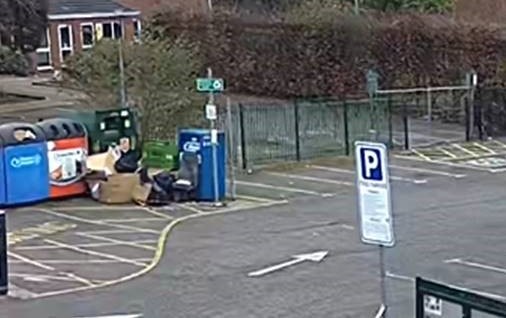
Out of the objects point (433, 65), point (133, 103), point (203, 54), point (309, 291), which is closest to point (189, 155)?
point (133, 103)

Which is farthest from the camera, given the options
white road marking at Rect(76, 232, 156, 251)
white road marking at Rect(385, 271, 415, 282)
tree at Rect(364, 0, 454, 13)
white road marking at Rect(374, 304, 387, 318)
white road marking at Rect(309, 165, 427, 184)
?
tree at Rect(364, 0, 454, 13)

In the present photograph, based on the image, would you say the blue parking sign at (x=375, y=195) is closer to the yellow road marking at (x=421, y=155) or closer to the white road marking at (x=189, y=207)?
the white road marking at (x=189, y=207)

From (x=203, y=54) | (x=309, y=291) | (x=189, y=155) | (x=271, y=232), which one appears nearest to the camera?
(x=309, y=291)

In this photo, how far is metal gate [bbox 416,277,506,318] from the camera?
10766mm

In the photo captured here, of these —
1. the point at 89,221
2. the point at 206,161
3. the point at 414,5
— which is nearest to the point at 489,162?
the point at 206,161

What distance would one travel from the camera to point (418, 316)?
38.6 ft

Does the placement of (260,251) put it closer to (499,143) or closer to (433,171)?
(433,171)

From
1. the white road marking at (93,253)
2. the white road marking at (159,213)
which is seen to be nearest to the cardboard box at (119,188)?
the white road marking at (159,213)

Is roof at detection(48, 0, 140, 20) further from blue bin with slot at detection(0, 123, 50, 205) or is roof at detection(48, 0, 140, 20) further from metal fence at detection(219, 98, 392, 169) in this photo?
blue bin with slot at detection(0, 123, 50, 205)

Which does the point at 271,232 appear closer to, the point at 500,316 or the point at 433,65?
the point at 500,316

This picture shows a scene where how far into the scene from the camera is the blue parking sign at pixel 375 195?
1315 centimetres

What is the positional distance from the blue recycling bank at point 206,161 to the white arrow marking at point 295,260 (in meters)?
5.63

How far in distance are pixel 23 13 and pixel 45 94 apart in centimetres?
322

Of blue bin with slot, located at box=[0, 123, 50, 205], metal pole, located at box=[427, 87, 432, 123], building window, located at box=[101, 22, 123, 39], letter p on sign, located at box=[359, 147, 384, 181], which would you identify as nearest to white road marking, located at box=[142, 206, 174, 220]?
blue bin with slot, located at box=[0, 123, 50, 205]
